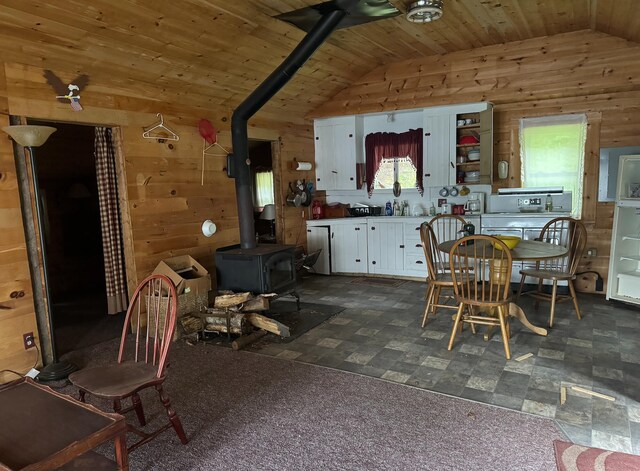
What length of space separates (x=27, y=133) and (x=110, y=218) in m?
1.46

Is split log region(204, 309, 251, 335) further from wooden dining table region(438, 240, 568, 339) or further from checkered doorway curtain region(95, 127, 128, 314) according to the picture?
wooden dining table region(438, 240, 568, 339)

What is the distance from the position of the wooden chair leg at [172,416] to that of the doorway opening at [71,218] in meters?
3.18

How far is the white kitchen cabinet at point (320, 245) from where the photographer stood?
20.4 ft

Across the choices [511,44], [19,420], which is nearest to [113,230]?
[19,420]

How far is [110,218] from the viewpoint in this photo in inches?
166

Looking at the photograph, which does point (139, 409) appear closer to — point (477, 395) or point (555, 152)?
point (477, 395)

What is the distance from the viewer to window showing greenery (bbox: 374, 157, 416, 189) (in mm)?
6145

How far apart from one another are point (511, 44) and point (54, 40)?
4712mm

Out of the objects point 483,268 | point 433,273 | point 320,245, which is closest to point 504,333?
point 483,268

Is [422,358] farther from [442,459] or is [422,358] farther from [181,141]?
[181,141]

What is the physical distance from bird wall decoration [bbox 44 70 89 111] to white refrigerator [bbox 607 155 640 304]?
16.9 ft

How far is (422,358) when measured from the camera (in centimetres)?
325

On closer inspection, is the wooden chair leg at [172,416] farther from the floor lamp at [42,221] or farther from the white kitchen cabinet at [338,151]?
the white kitchen cabinet at [338,151]

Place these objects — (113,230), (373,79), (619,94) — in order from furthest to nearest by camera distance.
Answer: (373,79)
(619,94)
(113,230)
